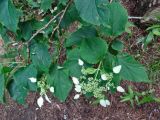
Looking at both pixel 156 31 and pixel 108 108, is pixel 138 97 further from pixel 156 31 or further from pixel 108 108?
pixel 156 31

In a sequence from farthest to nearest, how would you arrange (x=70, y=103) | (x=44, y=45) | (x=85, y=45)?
(x=70, y=103) → (x=44, y=45) → (x=85, y=45)

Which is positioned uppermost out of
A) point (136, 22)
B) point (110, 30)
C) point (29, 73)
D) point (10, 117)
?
point (110, 30)

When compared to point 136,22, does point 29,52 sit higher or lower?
higher

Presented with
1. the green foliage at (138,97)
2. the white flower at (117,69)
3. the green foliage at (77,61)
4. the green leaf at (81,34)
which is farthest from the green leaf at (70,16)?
the green foliage at (138,97)

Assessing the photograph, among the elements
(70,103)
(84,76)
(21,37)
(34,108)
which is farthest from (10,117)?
(84,76)

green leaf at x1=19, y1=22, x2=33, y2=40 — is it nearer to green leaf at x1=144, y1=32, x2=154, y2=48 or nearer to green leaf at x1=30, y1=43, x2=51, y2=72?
green leaf at x1=30, y1=43, x2=51, y2=72

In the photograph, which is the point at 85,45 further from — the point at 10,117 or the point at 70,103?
the point at 10,117

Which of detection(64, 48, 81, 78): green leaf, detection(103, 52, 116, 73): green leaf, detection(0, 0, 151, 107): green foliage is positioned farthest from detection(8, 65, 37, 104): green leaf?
detection(103, 52, 116, 73): green leaf

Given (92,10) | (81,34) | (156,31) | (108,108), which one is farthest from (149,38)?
(92,10)
